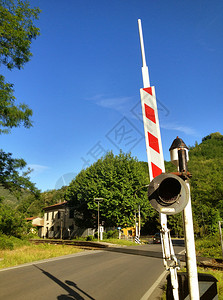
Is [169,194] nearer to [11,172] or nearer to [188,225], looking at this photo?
[188,225]

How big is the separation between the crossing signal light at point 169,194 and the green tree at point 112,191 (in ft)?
89.1

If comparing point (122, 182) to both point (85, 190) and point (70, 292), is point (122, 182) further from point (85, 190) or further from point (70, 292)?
point (70, 292)

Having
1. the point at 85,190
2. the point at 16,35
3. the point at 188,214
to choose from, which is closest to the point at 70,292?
the point at 188,214

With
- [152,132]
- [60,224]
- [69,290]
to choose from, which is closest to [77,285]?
[69,290]

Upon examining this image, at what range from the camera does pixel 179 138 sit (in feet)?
10.1

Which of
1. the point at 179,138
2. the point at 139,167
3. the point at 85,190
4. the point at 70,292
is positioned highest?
the point at 139,167

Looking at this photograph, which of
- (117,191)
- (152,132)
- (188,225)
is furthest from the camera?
(117,191)

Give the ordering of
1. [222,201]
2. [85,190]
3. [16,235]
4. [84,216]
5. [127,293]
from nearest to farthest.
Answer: [127,293]
[222,201]
[16,235]
[85,190]
[84,216]

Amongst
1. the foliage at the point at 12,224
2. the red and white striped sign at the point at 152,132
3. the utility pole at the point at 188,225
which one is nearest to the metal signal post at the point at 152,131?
the red and white striped sign at the point at 152,132

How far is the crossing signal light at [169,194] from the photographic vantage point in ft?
8.29

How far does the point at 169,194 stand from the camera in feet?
8.51

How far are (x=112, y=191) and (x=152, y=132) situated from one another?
29.7m

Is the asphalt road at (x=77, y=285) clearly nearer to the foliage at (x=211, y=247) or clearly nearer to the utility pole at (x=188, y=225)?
the utility pole at (x=188, y=225)

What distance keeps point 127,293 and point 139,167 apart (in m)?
30.0
